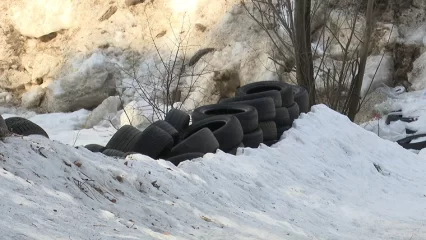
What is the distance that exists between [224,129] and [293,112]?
2.36m

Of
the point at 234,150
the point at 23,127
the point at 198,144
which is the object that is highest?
the point at 234,150

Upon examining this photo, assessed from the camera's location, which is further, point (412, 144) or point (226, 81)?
point (226, 81)

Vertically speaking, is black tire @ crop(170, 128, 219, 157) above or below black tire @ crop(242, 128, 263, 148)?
below

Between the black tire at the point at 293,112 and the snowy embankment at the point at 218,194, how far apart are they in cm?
50

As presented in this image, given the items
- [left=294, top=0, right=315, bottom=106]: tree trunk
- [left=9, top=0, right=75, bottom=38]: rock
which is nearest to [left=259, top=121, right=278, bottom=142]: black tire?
[left=294, top=0, right=315, bottom=106]: tree trunk

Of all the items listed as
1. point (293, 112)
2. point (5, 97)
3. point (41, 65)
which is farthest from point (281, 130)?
point (5, 97)

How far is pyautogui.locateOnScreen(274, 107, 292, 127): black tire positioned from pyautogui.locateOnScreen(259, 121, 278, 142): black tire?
35 centimetres

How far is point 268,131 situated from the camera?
987 centimetres

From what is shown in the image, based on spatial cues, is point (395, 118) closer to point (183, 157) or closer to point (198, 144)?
point (198, 144)

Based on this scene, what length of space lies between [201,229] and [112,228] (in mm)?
947

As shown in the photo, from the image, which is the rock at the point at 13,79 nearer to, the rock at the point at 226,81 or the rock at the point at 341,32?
the rock at the point at 226,81

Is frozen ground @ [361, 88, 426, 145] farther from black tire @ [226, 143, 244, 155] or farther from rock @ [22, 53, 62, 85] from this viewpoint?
rock @ [22, 53, 62, 85]

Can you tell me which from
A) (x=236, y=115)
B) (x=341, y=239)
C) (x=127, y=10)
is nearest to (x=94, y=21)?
(x=127, y=10)

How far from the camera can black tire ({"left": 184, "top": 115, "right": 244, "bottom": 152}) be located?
341 inches
